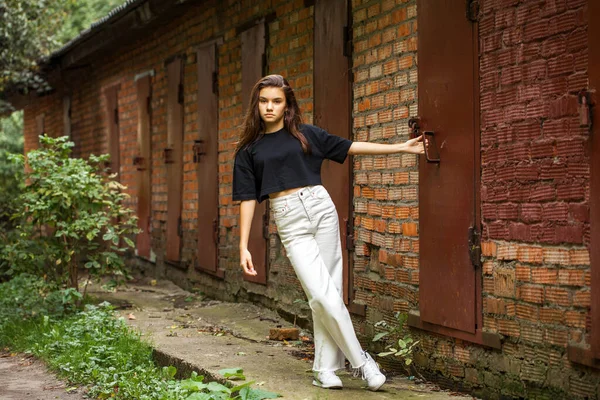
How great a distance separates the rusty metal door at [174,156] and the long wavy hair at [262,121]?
492 centimetres

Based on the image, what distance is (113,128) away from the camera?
12.0 m

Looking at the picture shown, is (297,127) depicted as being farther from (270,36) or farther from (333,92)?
(270,36)

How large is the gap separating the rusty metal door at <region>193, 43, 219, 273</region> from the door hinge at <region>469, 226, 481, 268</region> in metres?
4.31

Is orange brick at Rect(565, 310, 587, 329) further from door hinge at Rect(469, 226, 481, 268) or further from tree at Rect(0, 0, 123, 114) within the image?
tree at Rect(0, 0, 123, 114)

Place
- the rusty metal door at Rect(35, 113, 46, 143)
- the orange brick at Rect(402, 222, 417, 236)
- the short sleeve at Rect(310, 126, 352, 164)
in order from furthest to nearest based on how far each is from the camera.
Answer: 1. the rusty metal door at Rect(35, 113, 46, 143)
2. the orange brick at Rect(402, 222, 417, 236)
3. the short sleeve at Rect(310, 126, 352, 164)

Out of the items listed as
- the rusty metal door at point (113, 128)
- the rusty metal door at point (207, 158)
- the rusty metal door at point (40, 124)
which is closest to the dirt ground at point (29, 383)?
the rusty metal door at point (207, 158)

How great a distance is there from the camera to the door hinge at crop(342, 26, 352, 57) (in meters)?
5.80

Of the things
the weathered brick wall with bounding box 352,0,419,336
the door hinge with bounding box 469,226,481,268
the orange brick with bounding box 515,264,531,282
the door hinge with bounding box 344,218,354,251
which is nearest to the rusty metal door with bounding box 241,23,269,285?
the door hinge with bounding box 344,218,354,251

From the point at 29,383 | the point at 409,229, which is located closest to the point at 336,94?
the point at 409,229

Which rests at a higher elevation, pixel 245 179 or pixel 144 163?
pixel 144 163

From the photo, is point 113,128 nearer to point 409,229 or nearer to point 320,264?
point 409,229

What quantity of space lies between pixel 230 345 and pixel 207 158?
10.3 ft

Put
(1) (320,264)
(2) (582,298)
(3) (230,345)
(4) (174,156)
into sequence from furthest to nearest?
(4) (174,156)
(3) (230,345)
(1) (320,264)
(2) (582,298)

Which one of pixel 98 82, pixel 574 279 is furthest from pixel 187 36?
pixel 574 279
